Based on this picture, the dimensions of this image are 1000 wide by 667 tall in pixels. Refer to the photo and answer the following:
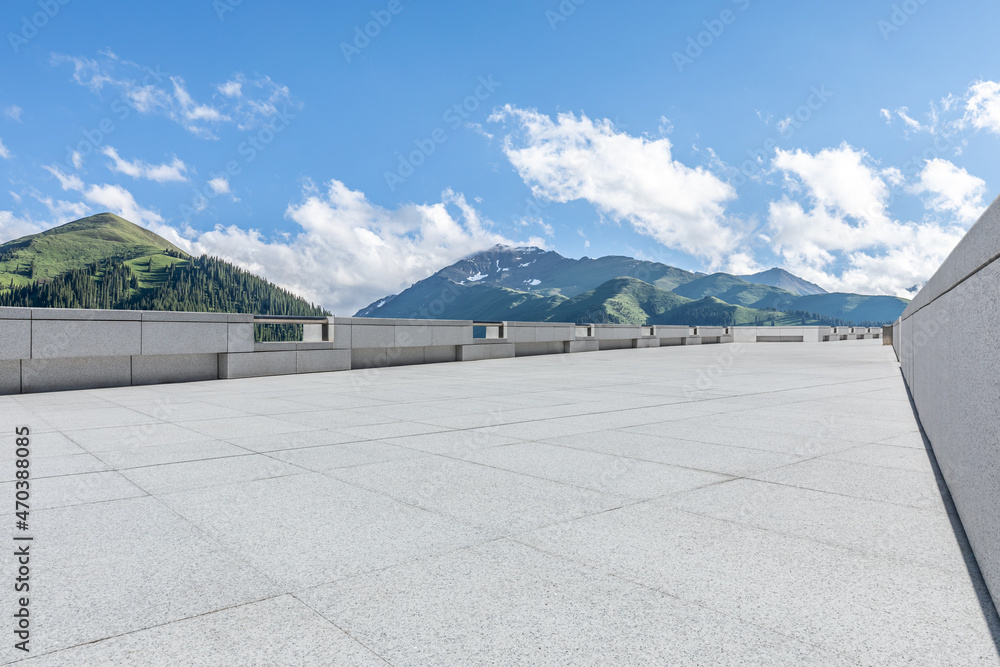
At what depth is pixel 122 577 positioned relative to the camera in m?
2.78

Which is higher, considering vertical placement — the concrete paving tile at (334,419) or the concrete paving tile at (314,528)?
the concrete paving tile at (334,419)

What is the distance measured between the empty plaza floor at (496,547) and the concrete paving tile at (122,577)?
0.01 m

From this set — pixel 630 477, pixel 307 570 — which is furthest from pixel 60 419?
pixel 630 477

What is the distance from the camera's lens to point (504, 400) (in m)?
9.21

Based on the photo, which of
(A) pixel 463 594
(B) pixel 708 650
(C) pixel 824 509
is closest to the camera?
(B) pixel 708 650

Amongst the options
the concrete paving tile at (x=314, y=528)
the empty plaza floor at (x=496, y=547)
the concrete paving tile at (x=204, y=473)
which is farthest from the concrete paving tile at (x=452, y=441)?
the concrete paving tile at (x=314, y=528)

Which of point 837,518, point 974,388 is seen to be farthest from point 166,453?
point 974,388

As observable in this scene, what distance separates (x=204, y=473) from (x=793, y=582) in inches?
160

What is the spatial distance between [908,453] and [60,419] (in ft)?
30.1

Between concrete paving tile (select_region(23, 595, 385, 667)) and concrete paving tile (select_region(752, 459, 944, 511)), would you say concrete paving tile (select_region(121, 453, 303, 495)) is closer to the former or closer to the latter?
concrete paving tile (select_region(23, 595, 385, 667))

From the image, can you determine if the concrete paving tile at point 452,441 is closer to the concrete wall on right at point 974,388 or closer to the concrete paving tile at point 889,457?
the concrete paving tile at point 889,457

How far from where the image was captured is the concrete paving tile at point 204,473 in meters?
4.38

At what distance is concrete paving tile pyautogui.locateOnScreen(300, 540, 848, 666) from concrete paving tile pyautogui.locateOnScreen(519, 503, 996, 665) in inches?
5.3

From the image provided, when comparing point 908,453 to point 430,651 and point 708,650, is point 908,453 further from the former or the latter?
point 430,651
